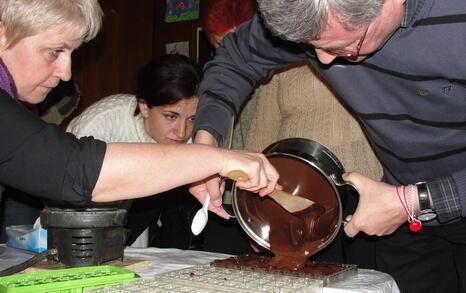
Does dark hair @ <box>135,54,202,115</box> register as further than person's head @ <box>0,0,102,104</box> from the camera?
Yes

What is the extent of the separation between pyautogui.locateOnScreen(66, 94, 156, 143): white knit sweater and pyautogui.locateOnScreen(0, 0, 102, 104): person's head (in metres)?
0.77

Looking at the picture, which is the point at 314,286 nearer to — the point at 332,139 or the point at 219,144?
the point at 219,144

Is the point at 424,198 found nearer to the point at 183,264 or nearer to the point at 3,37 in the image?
the point at 183,264

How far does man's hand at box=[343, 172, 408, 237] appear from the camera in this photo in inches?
53.3

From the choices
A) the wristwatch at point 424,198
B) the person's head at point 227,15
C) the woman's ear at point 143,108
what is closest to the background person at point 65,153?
the wristwatch at point 424,198

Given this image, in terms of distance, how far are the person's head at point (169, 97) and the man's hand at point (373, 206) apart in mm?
1190

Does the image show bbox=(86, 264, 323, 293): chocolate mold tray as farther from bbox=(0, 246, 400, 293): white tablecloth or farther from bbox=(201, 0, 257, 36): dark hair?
bbox=(201, 0, 257, 36): dark hair

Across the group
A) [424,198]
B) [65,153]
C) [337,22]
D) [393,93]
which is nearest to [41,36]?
[65,153]

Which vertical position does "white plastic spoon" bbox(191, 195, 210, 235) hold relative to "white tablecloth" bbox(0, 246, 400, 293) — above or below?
above

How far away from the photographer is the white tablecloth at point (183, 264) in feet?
4.13

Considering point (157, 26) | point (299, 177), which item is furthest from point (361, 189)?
point (157, 26)

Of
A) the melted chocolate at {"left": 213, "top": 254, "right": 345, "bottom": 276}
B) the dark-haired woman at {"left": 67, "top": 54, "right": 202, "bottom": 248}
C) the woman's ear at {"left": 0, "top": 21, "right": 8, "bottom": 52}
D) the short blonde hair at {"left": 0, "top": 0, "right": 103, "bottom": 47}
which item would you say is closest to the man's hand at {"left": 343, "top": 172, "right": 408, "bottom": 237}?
the melted chocolate at {"left": 213, "top": 254, "right": 345, "bottom": 276}

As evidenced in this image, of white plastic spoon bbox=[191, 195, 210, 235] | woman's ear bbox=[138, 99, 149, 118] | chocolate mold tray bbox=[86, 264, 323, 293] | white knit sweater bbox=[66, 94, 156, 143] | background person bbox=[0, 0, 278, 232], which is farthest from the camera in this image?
woman's ear bbox=[138, 99, 149, 118]

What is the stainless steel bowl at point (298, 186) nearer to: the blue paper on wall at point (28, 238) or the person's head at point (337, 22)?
the person's head at point (337, 22)
